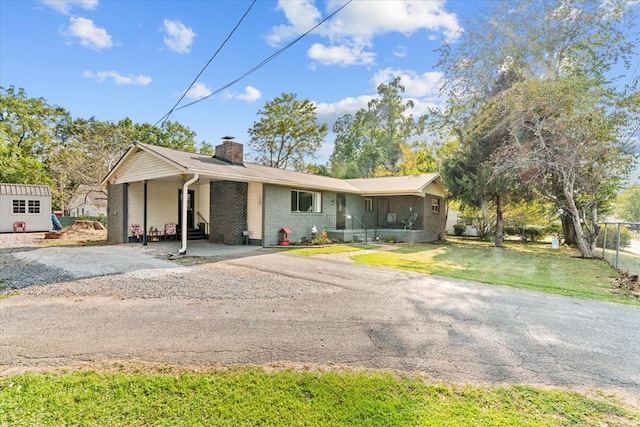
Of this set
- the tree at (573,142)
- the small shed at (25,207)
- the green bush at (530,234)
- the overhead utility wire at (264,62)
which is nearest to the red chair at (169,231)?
the overhead utility wire at (264,62)

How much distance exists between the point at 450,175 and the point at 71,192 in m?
36.7

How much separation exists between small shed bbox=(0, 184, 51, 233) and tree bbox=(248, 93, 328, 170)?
18.3 m

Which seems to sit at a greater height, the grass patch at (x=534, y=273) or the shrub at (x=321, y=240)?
the shrub at (x=321, y=240)

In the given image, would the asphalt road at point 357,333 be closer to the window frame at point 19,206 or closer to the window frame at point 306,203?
the window frame at point 306,203

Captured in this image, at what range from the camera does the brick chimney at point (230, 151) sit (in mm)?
14094

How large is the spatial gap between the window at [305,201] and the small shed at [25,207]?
1785 cm

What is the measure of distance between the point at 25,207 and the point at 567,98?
29.5 m

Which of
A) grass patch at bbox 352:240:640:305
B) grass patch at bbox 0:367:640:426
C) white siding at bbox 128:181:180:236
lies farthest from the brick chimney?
grass patch at bbox 0:367:640:426

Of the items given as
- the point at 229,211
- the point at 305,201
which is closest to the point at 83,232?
the point at 229,211

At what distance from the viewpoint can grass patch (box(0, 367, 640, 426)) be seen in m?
2.40

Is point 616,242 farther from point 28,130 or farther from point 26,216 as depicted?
point 28,130

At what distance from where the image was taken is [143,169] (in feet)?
42.6

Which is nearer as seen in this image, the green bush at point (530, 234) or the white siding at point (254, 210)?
the white siding at point (254, 210)

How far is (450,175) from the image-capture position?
18.4 meters
